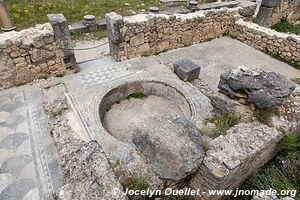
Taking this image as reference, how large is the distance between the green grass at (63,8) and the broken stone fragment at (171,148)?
9.02 m

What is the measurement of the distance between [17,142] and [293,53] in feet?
27.2

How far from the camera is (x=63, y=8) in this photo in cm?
1200

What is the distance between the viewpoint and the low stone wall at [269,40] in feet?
26.2

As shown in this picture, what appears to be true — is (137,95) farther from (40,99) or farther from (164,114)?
(40,99)

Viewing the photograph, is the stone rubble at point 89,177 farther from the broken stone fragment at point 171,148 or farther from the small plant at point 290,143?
the small plant at point 290,143

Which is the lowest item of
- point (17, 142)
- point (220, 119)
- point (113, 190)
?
point (17, 142)

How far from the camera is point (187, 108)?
20.6ft

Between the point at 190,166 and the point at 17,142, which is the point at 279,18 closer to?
the point at 190,166

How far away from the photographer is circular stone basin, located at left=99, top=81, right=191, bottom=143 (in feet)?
19.7

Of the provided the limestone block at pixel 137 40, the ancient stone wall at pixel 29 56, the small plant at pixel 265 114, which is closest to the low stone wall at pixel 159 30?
the limestone block at pixel 137 40

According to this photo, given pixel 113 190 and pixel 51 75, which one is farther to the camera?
pixel 51 75

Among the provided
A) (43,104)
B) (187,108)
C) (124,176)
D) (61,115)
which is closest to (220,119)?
(187,108)

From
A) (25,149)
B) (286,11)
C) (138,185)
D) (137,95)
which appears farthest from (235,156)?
(286,11)

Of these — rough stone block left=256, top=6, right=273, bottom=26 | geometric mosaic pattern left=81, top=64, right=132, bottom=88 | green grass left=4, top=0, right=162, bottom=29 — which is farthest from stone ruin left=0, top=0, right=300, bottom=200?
green grass left=4, top=0, right=162, bottom=29
